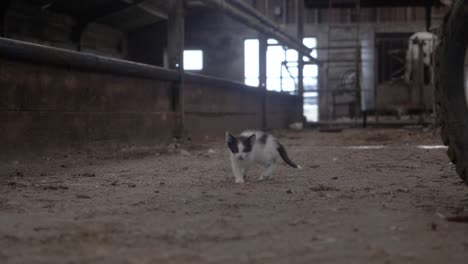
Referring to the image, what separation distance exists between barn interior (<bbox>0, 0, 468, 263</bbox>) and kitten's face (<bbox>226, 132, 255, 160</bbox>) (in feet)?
0.75

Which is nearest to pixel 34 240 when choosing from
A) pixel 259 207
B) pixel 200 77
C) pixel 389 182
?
pixel 259 207

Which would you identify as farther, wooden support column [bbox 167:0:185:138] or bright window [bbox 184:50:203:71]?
Answer: bright window [bbox 184:50:203:71]

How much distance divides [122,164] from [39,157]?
79cm

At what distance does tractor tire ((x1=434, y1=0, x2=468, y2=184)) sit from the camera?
3.69m

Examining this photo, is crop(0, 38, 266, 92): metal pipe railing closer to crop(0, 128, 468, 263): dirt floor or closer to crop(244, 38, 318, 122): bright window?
crop(0, 128, 468, 263): dirt floor

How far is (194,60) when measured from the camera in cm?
1912

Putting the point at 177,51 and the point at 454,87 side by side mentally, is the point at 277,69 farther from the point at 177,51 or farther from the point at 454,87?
the point at 454,87

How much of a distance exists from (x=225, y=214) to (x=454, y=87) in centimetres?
159

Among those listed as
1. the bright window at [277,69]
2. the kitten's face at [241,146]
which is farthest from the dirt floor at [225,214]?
the bright window at [277,69]

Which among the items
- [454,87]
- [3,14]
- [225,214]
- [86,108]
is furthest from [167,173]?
[3,14]

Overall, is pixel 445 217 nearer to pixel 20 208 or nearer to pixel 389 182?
pixel 389 182

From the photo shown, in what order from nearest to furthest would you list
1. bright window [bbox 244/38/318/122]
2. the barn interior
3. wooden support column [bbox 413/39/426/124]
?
the barn interior → wooden support column [bbox 413/39/426/124] → bright window [bbox 244/38/318/122]

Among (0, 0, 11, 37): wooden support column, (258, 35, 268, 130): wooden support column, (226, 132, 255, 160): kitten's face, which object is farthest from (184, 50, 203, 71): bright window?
(226, 132, 255, 160): kitten's face

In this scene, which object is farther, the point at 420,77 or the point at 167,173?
the point at 420,77
